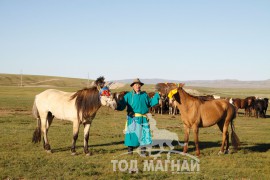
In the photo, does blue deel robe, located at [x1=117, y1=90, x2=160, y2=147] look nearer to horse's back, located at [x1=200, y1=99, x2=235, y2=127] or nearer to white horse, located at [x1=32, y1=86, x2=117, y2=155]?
white horse, located at [x1=32, y1=86, x2=117, y2=155]

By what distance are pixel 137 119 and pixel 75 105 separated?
2.04 metres

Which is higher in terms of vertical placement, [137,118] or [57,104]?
[57,104]

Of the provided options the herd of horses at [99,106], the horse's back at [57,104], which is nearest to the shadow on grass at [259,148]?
the herd of horses at [99,106]

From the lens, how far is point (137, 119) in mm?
9750

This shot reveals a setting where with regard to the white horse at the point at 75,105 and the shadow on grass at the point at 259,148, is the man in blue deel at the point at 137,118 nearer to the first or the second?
the white horse at the point at 75,105

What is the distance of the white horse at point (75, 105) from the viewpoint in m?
9.67

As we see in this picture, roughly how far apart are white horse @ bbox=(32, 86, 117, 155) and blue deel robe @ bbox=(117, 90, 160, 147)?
68 centimetres

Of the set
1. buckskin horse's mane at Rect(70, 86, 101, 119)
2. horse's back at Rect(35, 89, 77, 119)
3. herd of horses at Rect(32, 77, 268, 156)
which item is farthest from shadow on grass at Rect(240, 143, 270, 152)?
horse's back at Rect(35, 89, 77, 119)

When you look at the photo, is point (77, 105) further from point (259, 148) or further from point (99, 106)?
point (259, 148)

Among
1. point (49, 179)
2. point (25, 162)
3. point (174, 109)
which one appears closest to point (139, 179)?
point (49, 179)

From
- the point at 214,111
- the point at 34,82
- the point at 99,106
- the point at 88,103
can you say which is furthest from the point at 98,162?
the point at 34,82

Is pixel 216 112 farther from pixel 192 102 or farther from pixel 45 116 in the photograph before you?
pixel 45 116

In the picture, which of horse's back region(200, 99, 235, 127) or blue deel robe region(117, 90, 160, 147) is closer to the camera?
blue deel robe region(117, 90, 160, 147)

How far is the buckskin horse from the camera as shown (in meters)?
9.64
